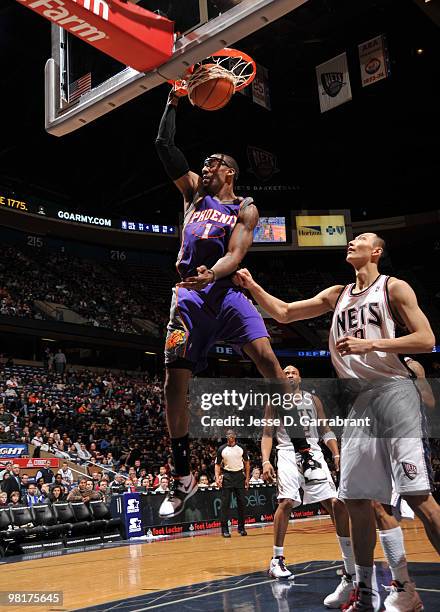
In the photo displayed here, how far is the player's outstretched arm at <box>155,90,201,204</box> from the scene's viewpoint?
4387 mm

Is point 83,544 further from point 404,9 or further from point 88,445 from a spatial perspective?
point 404,9

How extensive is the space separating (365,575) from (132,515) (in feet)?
29.3

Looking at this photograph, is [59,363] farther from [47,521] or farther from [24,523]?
[24,523]

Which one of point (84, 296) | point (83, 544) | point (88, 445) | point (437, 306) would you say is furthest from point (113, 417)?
point (437, 306)

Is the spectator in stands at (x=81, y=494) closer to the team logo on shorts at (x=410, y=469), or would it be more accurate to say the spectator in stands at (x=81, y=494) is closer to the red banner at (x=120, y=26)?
the team logo on shorts at (x=410, y=469)

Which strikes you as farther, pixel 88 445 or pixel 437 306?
pixel 437 306

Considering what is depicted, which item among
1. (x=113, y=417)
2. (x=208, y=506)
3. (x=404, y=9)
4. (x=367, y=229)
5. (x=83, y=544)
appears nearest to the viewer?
(x=83, y=544)

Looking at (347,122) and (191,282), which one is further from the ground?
(347,122)

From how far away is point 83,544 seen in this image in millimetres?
11891

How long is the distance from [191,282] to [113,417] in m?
19.6

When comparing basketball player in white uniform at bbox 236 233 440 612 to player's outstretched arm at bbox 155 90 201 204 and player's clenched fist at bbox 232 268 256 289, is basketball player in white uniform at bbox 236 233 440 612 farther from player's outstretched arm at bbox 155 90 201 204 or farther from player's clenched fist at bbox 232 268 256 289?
player's outstretched arm at bbox 155 90 201 204

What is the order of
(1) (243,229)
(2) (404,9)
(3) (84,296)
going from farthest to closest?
(3) (84,296) → (2) (404,9) → (1) (243,229)

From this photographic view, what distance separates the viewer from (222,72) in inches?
174

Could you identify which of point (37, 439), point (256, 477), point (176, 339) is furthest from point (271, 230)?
point (176, 339)
